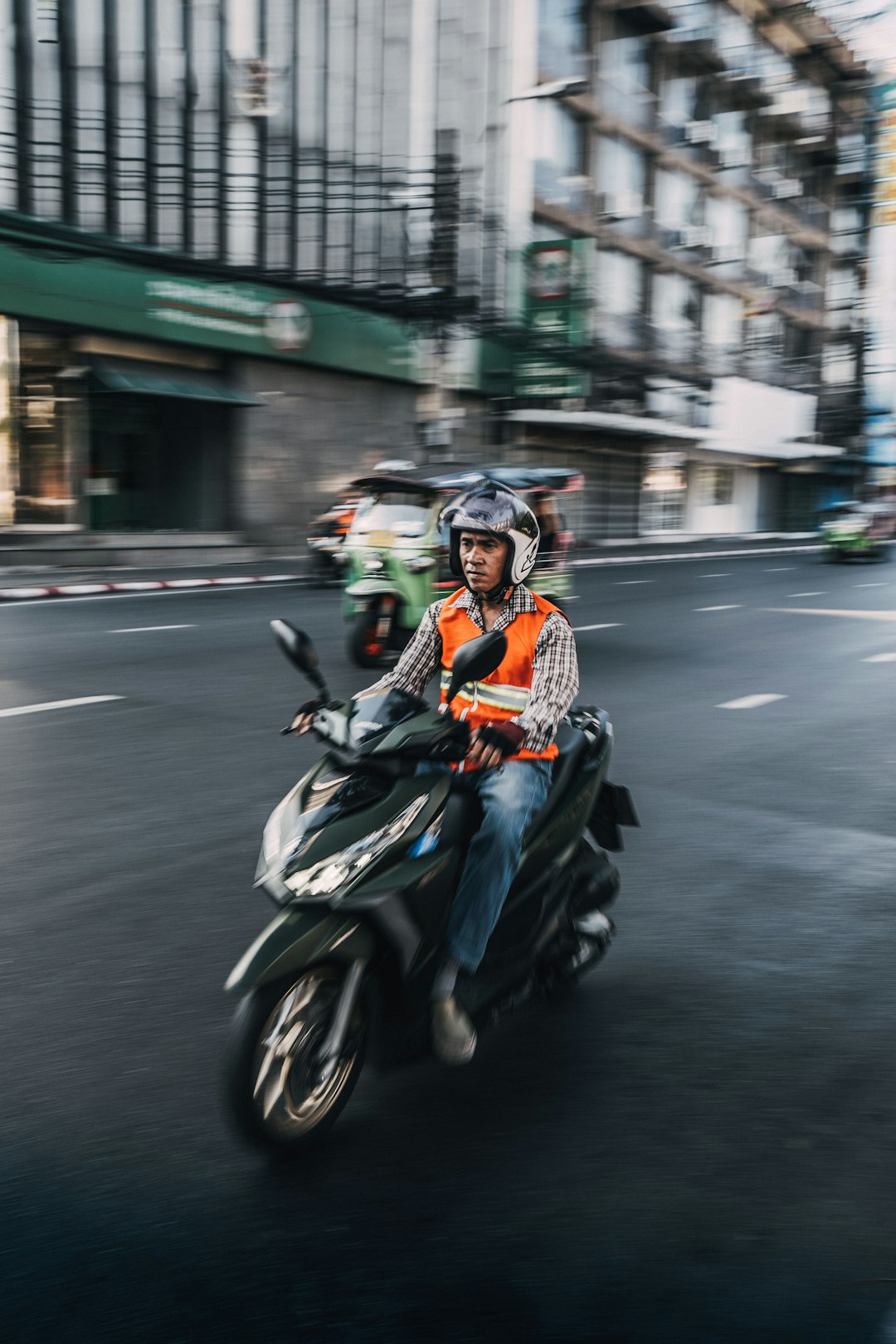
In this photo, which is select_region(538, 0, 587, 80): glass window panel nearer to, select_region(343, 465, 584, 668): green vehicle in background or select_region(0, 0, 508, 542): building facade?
select_region(0, 0, 508, 542): building facade

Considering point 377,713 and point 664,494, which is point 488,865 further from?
point 664,494

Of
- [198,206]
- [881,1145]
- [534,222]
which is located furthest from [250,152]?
[881,1145]

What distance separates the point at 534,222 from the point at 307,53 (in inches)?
347

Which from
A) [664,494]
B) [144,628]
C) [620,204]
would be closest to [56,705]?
[144,628]

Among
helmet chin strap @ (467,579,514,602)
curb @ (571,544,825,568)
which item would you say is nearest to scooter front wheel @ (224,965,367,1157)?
helmet chin strap @ (467,579,514,602)

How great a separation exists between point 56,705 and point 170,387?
60.3ft

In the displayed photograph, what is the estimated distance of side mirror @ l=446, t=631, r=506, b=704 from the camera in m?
2.81

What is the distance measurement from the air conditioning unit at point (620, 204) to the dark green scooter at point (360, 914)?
39049mm

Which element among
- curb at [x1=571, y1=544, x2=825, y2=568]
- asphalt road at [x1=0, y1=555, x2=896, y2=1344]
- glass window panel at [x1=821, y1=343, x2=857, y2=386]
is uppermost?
glass window panel at [x1=821, y1=343, x2=857, y2=386]

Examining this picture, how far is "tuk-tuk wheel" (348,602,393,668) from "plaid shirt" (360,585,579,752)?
22.7 ft

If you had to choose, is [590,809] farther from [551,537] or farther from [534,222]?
[534,222]

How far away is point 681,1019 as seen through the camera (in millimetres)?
3697

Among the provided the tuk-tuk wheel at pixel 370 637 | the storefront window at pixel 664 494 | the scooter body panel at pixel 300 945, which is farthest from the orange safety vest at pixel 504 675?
the storefront window at pixel 664 494

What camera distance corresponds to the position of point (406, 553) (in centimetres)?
1112
